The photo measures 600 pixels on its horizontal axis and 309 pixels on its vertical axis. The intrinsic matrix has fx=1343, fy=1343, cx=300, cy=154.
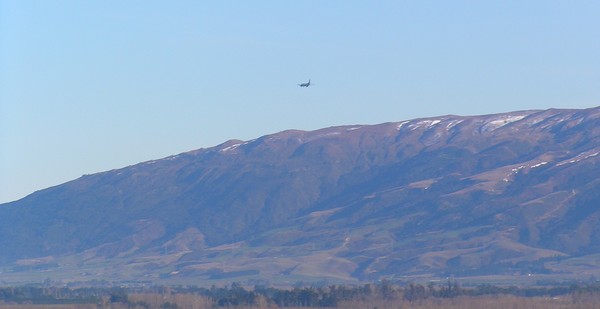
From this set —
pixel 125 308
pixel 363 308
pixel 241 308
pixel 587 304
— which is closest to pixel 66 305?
pixel 125 308

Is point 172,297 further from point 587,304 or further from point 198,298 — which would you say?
point 587,304

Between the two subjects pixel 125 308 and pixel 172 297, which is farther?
pixel 172 297

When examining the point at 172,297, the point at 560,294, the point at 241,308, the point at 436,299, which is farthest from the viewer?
the point at 560,294

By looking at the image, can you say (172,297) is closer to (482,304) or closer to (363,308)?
(363,308)

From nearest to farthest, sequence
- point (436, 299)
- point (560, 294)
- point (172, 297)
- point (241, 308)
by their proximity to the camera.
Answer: point (241, 308)
point (436, 299)
point (172, 297)
point (560, 294)

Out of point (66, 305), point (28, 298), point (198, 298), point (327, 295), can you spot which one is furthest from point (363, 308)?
point (28, 298)

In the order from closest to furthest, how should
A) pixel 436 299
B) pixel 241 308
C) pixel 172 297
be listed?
pixel 241 308
pixel 436 299
pixel 172 297

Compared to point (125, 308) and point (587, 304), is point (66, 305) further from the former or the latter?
point (587, 304)

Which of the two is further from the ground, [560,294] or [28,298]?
[28,298]

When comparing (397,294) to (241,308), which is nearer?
(241,308)
